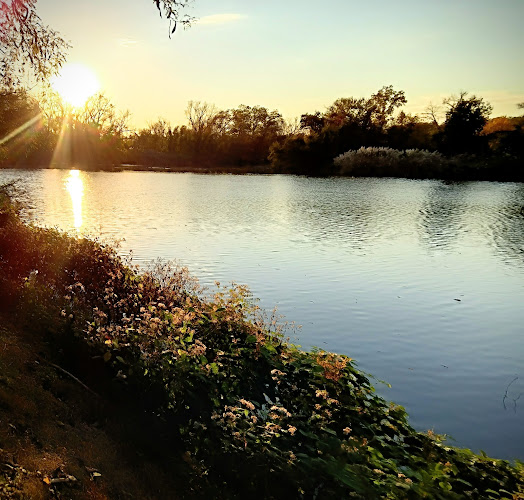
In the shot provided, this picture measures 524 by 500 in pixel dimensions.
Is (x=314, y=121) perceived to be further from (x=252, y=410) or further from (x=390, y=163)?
(x=252, y=410)

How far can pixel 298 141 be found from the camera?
294 ft

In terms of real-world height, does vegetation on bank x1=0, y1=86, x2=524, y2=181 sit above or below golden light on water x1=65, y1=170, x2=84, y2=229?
above

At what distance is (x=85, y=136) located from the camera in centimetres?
9506

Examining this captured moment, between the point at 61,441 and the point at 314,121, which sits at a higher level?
the point at 314,121

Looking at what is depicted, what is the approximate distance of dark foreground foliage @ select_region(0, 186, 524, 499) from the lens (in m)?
5.97

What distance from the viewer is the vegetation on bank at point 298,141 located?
76.6 metres

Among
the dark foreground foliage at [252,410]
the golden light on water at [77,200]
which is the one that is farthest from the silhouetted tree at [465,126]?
the dark foreground foliage at [252,410]

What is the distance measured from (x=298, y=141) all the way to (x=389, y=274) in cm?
7332

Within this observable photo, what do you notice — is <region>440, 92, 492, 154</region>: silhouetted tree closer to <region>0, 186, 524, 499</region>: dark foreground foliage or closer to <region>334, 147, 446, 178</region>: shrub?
<region>334, 147, 446, 178</region>: shrub

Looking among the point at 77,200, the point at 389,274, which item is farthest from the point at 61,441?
the point at 77,200

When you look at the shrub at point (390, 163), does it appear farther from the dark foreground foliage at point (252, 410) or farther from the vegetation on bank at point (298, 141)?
the dark foreground foliage at point (252, 410)

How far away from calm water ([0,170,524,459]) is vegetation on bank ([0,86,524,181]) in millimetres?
29263

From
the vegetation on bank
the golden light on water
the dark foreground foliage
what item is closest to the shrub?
the vegetation on bank

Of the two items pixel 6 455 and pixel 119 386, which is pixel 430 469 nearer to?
pixel 119 386
